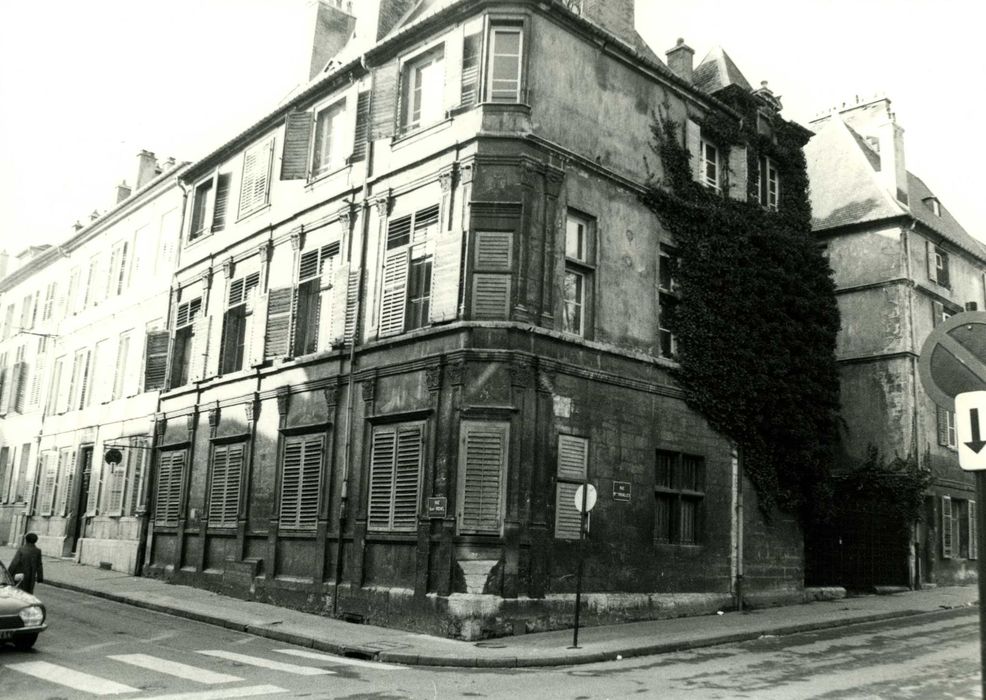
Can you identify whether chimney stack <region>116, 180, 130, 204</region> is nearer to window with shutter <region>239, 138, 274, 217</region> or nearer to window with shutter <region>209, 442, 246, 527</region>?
window with shutter <region>239, 138, 274, 217</region>

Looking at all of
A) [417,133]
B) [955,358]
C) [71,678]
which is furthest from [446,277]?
[955,358]

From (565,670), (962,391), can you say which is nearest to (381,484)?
(565,670)

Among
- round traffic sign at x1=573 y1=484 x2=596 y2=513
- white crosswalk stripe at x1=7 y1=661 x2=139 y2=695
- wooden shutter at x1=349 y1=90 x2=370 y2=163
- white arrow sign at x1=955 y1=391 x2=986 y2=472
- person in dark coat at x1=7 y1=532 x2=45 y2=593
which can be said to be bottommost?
white crosswalk stripe at x1=7 y1=661 x2=139 y2=695

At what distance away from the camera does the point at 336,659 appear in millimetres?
12711

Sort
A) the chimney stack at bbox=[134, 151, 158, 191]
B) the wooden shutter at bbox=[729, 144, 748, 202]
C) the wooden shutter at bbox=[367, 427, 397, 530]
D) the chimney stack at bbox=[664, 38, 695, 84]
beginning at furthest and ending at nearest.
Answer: the chimney stack at bbox=[134, 151, 158, 191] < the chimney stack at bbox=[664, 38, 695, 84] < the wooden shutter at bbox=[729, 144, 748, 202] < the wooden shutter at bbox=[367, 427, 397, 530]

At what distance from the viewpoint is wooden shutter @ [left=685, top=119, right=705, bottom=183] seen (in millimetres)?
19859

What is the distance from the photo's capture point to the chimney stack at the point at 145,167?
32906mm

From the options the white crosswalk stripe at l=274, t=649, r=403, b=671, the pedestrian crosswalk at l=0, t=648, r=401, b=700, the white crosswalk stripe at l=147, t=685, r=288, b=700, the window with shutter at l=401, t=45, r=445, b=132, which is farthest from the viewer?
the window with shutter at l=401, t=45, r=445, b=132

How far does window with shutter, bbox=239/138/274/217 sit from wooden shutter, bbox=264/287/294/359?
2.95 metres

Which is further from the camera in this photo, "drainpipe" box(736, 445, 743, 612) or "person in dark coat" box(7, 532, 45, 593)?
"drainpipe" box(736, 445, 743, 612)

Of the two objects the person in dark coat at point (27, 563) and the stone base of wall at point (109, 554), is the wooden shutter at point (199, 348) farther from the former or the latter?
the person in dark coat at point (27, 563)

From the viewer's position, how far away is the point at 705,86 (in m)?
22.4

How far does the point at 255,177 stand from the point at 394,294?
7.62 metres

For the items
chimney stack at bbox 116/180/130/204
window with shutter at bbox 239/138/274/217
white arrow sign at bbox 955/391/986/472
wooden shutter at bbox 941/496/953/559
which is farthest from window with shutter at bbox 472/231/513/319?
chimney stack at bbox 116/180/130/204
